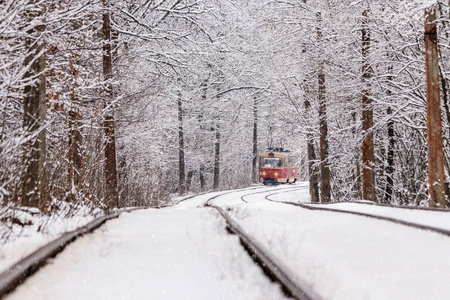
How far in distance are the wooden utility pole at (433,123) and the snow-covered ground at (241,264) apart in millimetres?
5583

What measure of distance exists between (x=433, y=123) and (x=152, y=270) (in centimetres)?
969

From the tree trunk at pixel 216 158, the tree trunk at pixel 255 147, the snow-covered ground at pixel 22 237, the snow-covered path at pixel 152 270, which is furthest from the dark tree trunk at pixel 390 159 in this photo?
the tree trunk at pixel 255 147

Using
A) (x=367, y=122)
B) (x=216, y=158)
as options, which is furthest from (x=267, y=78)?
(x=216, y=158)

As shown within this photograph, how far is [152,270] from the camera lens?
12.9 feet

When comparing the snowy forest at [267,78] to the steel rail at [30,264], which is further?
the snowy forest at [267,78]

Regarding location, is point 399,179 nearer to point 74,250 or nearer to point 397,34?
point 397,34

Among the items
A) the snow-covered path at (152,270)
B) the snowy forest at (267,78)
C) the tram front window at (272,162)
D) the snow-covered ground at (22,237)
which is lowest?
the snow-covered path at (152,270)

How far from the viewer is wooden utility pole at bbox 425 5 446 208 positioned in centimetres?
1179

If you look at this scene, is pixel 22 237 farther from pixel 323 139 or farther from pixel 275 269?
pixel 323 139

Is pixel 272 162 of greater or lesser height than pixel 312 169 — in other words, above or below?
above

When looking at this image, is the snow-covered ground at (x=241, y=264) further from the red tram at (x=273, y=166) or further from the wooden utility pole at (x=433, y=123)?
the red tram at (x=273, y=166)

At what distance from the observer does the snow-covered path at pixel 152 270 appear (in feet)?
10.5

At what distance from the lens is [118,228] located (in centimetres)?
696

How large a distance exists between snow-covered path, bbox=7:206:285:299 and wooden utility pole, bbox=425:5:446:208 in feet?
24.5
